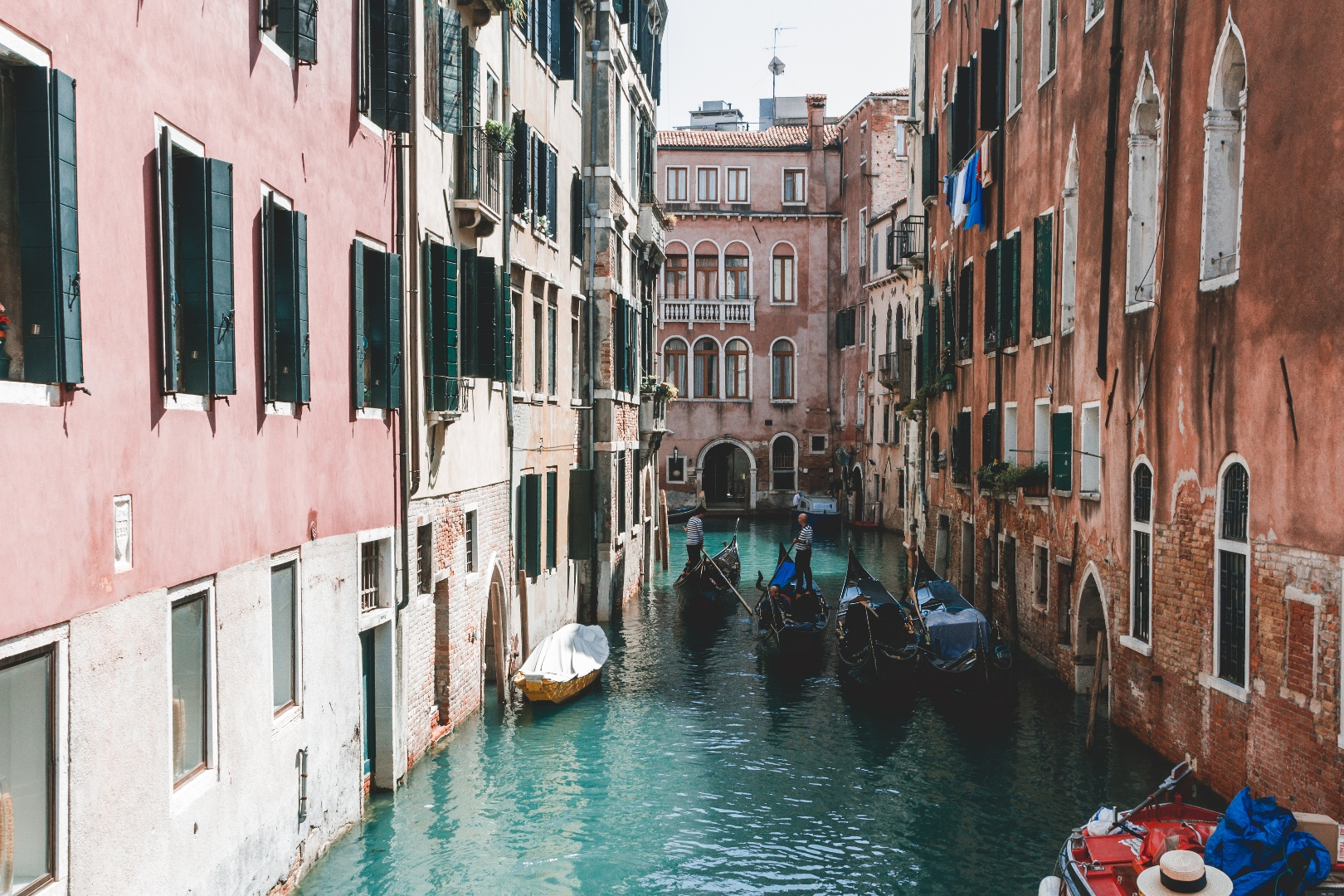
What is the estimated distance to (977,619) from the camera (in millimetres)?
14750

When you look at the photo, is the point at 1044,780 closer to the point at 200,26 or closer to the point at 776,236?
the point at 200,26

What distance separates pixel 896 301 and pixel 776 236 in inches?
293

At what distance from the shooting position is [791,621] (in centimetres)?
1759

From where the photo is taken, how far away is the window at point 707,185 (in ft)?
131

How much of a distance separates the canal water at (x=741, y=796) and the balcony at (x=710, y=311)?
974 inches

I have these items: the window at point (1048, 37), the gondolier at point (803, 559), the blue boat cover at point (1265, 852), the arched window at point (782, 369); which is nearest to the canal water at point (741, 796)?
the blue boat cover at point (1265, 852)

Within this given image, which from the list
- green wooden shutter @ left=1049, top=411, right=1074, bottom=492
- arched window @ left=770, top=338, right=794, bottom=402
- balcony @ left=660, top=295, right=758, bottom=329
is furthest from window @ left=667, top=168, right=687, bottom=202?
green wooden shutter @ left=1049, top=411, right=1074, bottom=492

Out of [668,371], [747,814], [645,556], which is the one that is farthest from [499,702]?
[668,371]

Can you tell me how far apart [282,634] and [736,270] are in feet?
109

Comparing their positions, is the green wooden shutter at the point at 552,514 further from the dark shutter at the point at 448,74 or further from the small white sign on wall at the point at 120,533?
the small white sign on wall at the point at 120,533

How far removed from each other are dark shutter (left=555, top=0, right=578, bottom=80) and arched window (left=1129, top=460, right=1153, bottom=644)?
8.50m

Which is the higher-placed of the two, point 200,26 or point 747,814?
point 200,26

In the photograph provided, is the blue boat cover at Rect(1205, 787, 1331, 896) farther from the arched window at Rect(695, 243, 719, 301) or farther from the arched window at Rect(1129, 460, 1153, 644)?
the arched window at Rect(695, 243, 719, 301)

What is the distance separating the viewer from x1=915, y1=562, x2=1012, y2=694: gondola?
13984mm
